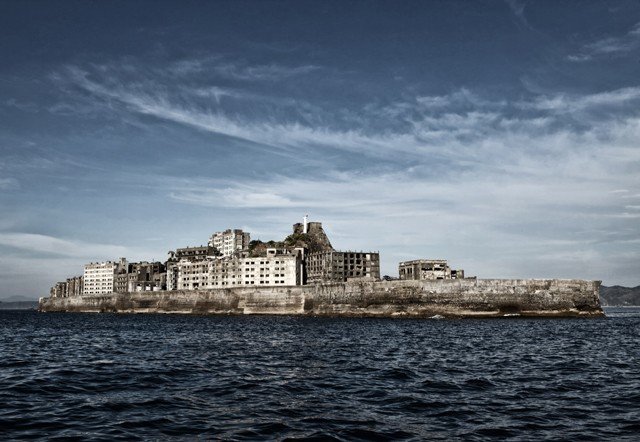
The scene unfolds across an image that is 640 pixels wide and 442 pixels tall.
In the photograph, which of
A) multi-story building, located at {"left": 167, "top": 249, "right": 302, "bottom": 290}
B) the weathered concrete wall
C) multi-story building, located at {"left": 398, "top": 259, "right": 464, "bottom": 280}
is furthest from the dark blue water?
multi-story building, located at {"left": 398, "top": 259, "right": 464, "bottom": 280}

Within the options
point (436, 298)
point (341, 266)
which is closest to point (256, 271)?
point (341, 266)

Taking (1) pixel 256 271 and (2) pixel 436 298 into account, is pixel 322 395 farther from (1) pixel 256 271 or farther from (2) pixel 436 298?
(1) pixel 256 271

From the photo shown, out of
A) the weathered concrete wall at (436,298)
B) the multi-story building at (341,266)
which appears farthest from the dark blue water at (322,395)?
the multi-story building at (341,266)

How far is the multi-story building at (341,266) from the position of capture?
171 metres

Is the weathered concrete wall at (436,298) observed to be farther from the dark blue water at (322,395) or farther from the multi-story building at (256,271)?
the dark blue water at (322,395)

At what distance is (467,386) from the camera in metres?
22.6

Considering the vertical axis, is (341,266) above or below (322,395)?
above

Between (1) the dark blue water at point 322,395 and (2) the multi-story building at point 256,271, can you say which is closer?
(1) the dark blue water at point 322,395

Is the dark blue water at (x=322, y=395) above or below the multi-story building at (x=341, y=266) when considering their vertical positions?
below

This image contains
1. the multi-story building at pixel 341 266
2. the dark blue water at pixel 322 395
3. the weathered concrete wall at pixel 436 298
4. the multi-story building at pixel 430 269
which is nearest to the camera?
the dark blue water at pixel 322 395

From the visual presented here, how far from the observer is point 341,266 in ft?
564

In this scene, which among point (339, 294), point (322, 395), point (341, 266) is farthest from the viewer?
point (341, 266)

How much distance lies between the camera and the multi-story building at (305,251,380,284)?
170625 mm

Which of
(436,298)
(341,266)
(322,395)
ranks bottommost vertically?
(322,395)
